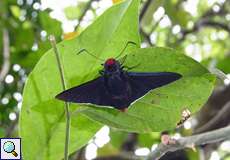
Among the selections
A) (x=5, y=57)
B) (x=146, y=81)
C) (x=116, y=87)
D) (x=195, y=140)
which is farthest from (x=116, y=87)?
(x=5, y=57)

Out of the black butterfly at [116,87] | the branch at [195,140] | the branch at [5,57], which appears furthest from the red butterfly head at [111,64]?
the branch at [5,57]

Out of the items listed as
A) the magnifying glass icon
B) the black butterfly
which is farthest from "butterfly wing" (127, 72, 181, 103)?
the magnifying glass icon

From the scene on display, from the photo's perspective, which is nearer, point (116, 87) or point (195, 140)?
point (195, 140)

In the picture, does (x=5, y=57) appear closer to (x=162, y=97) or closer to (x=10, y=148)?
(x=10, y=148)

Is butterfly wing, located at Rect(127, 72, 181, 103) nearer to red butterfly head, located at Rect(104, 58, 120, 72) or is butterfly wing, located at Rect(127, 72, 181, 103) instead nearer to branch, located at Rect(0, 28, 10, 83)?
red butterfly head, located at Rect(104, 58, 120, 72)

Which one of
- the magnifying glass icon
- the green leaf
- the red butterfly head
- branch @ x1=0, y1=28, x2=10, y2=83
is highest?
branch @ x1=0, y1=28, x2=10, y2=83

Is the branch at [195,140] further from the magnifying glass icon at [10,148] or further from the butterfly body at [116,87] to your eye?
the magnifying glass icon at [10,148]
